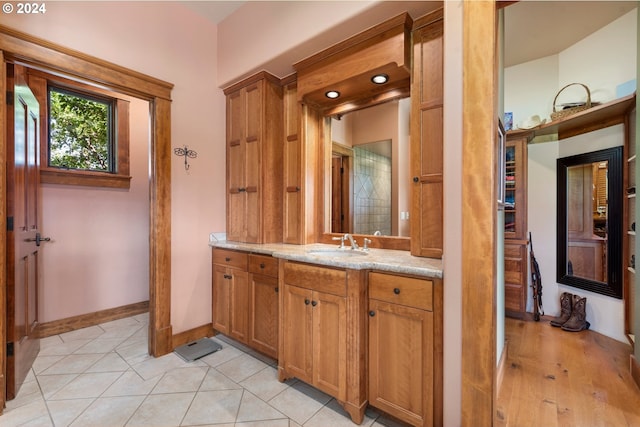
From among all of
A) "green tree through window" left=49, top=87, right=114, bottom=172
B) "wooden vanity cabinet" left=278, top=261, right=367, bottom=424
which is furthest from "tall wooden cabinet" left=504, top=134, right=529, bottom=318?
"green tree through window" left=49, top=87, right=114, bottom=172

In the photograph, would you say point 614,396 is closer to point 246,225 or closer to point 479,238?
point 479,238

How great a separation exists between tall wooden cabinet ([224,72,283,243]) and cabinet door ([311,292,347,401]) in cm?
104

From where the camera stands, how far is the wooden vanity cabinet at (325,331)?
164cm

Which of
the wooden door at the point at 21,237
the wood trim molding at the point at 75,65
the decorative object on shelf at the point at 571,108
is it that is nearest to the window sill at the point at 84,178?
the wooden door at the point at 21,237

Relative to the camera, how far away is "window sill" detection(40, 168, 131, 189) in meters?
2.85

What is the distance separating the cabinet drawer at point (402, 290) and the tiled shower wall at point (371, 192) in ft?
2.18

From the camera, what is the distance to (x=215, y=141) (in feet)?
9.39

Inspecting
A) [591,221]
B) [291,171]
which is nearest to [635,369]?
[591,221]

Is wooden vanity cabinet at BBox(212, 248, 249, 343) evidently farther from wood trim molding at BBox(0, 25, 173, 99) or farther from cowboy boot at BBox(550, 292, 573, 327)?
cowboy boot at BBox(550, 292, 573, 327)

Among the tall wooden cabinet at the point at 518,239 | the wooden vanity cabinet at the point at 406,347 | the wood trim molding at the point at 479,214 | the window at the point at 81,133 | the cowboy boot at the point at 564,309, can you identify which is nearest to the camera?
the wood trim molding at the point at 479,214

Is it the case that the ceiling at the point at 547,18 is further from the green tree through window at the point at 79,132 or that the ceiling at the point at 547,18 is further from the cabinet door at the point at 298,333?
the cabinet door at the point at 298,333

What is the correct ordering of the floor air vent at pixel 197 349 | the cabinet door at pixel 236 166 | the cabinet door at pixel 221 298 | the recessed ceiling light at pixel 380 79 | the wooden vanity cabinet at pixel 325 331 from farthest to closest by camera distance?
the cabinet door at pixel 236 166 < the cabinet door at pixel 221 298 < the floor air vent at pixel 197 349 < the recessed ceiling light at pixel 380 79 < the wooden vanity cabinet at pixel 325 331

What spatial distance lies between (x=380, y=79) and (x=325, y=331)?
1.79 m

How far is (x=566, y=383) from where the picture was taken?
6.63ft
